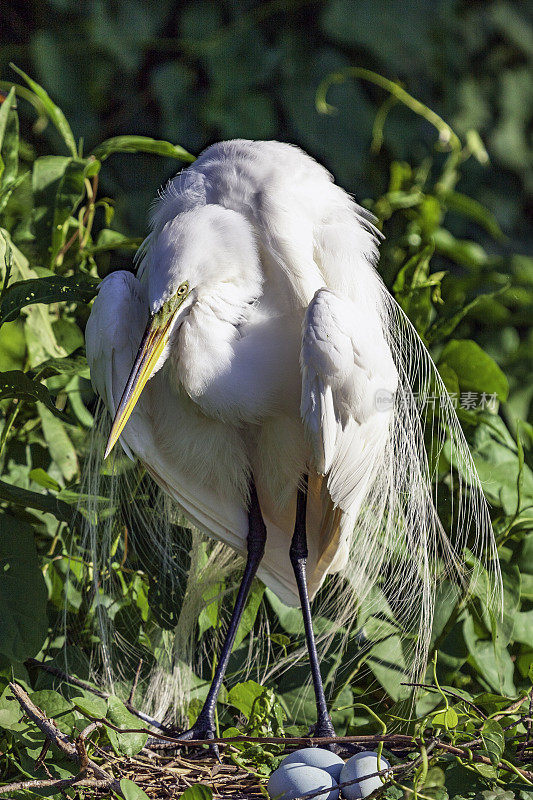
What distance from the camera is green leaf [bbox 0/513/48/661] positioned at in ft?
3.76

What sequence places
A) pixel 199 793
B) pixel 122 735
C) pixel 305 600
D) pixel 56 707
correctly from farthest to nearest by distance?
pixel 305 600, pixel 56 707, pixel 122 735, pixel 199 793

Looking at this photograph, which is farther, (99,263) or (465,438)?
(99,263)

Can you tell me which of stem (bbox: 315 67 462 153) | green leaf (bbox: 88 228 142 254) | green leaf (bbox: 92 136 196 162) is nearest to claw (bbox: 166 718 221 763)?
green leaf (bbox: 88 228 142 254)

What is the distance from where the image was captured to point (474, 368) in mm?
1470

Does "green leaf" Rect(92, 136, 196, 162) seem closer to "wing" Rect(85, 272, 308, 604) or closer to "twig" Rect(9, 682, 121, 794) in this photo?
"wing" Rect(85, 272, 308, 604)

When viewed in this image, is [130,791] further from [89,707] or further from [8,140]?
[8,140]

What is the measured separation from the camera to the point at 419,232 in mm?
1613

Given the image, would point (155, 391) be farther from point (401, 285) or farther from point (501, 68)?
point (501, 68)

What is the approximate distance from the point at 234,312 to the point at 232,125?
3.63ft

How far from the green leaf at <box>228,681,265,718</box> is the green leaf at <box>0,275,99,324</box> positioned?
575 mm

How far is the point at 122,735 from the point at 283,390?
48 centimetres

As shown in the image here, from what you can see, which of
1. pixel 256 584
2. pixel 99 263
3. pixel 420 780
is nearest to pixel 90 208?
pixel 99 263

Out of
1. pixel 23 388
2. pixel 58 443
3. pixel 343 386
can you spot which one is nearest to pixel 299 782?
pixel 343 386

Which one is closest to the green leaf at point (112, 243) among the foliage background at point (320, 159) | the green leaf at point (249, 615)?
the foliage background at point (320, 159)
